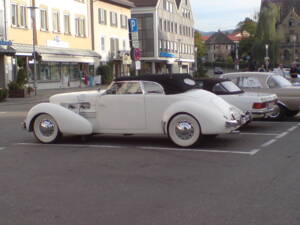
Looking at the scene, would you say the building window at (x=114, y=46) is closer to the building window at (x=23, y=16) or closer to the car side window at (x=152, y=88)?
the building window at (x=23, y=16)

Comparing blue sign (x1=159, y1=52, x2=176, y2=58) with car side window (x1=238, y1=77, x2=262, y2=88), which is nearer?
car side window (x1=238, y1=77, x2=262, y2=88)

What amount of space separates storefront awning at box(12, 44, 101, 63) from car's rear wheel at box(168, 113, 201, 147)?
29.7m

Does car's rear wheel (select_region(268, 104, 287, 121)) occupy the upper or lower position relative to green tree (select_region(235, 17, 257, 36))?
lower

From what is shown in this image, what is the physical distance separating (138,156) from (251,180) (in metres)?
2.74

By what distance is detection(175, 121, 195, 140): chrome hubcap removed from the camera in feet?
33.8

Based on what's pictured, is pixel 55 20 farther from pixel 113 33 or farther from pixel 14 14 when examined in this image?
pixel 113 33

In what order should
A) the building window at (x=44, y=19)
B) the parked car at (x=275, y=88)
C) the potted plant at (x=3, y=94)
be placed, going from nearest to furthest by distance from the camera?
the parked car at (x=275, y=88) < the potted plant at (x=3, y=94) < the building window at (x=44, y=19)

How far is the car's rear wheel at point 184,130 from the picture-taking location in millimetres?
10250

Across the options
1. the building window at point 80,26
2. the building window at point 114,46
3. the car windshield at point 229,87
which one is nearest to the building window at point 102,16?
the building window at point 114,46

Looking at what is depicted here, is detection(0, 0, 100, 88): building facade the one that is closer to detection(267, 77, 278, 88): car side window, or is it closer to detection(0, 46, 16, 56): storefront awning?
detection(0, 46, 16, 56): storefront awning

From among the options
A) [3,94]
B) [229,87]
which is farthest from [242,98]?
[3,94]

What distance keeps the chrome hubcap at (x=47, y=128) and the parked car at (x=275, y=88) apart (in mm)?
6272

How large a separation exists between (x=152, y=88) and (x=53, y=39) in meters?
36.4

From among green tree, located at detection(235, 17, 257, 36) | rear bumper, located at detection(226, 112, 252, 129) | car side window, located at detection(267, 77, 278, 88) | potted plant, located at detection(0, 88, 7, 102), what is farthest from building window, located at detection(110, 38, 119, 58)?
green tree, located at detection(235, 17, 257, 36)
